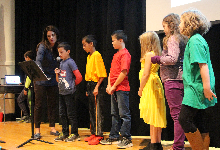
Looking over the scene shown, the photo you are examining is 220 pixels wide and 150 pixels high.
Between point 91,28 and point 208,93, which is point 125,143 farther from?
point 91,28

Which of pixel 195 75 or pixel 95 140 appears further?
pixel 95 140

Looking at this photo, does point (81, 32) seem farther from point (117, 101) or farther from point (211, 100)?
point (211, 100)

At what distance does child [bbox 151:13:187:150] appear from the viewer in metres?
2.13

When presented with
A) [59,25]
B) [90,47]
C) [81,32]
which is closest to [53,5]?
[59,25]

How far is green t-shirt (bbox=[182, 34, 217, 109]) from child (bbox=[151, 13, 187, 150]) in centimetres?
40

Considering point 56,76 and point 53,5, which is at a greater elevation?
point 53,5

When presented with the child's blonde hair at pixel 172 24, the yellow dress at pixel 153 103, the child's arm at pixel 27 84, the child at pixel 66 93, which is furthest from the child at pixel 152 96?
the child's arm at pixel 27 84

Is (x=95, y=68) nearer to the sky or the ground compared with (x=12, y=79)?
nearer to the sky

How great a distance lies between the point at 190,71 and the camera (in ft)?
5.70

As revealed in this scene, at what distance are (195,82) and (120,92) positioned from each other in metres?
1.25

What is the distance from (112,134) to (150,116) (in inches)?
30.6

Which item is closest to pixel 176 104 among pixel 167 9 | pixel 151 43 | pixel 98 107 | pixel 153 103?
pixel 153 103

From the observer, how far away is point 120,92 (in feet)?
9.31

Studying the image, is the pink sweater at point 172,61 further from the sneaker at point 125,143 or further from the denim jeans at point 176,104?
the sneaker at point 125,143
